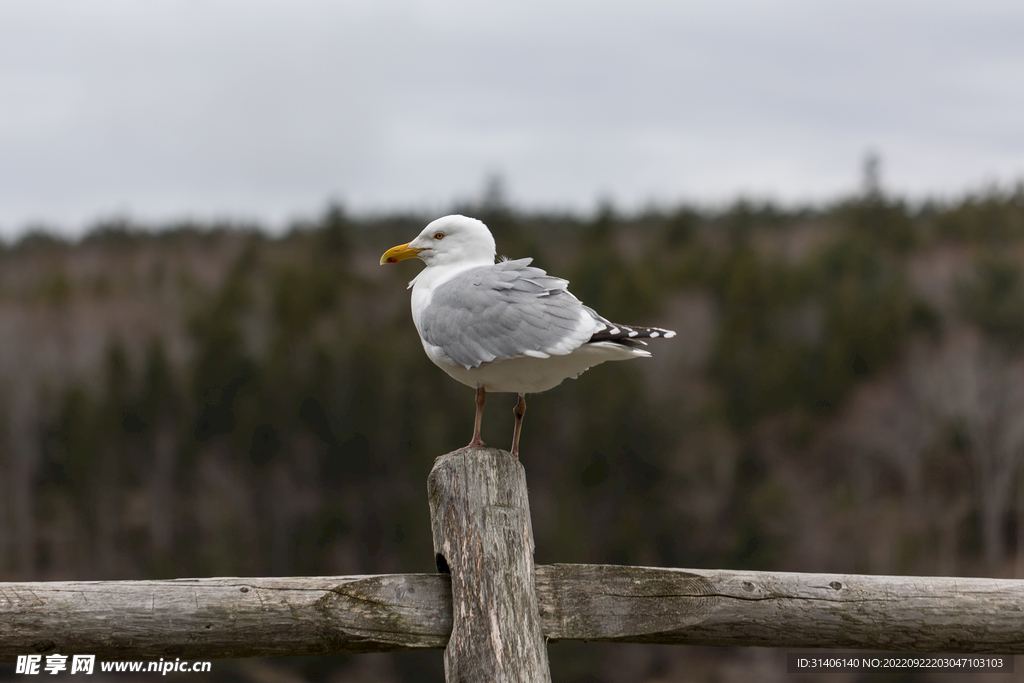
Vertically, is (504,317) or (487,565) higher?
(504,317)

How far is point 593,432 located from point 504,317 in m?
46.0

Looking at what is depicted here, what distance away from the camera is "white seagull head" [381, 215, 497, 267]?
4715 mm

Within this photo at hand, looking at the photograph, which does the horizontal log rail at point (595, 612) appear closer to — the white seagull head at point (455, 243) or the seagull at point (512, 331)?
the seagull at point (512, 331)

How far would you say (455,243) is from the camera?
15.6ft

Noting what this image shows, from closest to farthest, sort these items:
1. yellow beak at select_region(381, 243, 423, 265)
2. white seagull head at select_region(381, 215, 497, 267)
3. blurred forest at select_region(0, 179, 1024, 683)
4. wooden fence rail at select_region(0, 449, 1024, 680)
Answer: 1. wooden fence rail at select_region(0, 449, 1024, 680)
2. white seagull head at select_region(381, 215, 497, 267)
3. yellow beak at select_region(381, 243, 423, 265)
4. blurred forest at select_region(0, 179, 1024, 683)

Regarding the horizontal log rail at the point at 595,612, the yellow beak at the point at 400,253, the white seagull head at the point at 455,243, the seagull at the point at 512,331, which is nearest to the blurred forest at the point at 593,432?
the yellow beak at the point at 400,253

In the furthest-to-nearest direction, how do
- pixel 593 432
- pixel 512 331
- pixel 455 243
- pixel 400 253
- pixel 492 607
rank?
1. pixel 593 432
2. pixel 400 253
3. pixel 455 243
4. pixel 512 331
5. pixel 492 607

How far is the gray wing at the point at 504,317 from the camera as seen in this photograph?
4.00 meters

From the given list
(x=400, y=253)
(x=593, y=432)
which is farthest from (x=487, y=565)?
(x=593, y=432)

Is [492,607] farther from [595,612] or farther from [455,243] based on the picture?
[455,243]

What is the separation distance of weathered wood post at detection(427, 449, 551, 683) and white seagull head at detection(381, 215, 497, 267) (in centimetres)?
116

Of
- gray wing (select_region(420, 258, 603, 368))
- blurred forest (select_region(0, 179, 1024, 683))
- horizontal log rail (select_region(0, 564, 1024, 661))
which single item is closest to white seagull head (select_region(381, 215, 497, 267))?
gray wing (select_region(420, 258, 603, 368))

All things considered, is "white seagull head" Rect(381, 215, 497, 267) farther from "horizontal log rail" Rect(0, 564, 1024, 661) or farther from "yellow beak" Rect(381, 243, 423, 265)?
"horizontal log rail" Rect(0, 564, 1024, 661)

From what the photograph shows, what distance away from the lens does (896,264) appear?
62.3 metres
